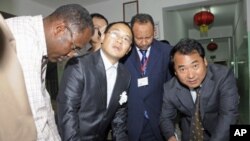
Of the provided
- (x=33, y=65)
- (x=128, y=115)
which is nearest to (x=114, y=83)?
(x=128, y=115)

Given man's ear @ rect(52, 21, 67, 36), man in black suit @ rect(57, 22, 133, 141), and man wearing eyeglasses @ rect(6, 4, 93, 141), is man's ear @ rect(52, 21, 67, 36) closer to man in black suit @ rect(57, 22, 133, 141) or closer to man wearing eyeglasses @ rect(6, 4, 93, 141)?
man wearing eyeglasses @ rect(6, 4, 93, 141)

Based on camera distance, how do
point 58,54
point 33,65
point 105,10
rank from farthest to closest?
point 105,10 < point 58,54 < point 33,65

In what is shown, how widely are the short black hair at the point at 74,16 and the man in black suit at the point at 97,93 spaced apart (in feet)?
1.46

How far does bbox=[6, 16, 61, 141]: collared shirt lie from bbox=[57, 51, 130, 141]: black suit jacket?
1.02 feet

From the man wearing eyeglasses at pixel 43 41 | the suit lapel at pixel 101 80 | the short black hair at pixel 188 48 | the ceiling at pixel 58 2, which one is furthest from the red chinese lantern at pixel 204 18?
the man wearing eyeglasses at pixel 43 41

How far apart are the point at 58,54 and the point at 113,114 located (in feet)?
2.17

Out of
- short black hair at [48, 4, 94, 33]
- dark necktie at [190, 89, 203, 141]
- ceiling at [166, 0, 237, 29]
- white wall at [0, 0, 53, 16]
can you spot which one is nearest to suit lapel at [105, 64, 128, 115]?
dark necktie at [190, 89, 203, 141]

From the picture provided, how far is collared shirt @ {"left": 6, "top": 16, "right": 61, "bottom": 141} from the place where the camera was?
103 cm

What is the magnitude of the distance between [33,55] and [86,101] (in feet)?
1.90

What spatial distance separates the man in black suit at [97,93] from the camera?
4.98 feet

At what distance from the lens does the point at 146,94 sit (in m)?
2.00

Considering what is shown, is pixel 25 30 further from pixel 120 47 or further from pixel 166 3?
pixel 166 3

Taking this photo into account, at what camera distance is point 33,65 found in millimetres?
1062

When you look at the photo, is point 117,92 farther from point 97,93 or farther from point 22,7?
point 22,7
